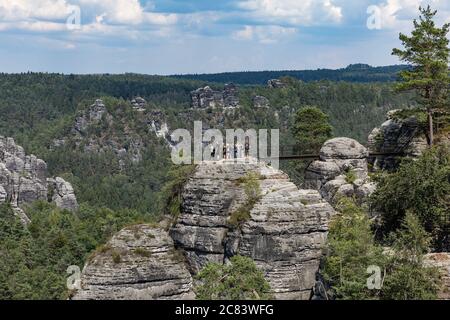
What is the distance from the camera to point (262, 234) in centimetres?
2914

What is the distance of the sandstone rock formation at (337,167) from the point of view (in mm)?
41312

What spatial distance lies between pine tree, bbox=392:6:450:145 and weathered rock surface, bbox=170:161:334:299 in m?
13.7

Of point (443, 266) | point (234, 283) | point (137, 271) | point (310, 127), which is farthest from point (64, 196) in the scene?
point (443, 266)

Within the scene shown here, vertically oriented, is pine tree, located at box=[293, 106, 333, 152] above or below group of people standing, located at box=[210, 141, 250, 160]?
below

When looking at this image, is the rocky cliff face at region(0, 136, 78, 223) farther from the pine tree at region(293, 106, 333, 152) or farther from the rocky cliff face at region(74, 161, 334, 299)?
the rocky cliff face at region(74, 161, 334, 299)

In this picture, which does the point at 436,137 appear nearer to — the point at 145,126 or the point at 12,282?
the point at 12,282

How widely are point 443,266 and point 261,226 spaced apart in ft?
27.4

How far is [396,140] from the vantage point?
43.7m

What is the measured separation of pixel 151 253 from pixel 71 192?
7625 centimetres

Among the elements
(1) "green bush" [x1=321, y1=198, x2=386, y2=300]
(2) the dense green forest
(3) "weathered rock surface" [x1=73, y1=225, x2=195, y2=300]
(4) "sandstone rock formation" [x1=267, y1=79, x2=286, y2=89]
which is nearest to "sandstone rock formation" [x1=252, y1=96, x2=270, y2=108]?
(2) the dense green forest

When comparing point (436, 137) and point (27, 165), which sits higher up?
point (436, 137)

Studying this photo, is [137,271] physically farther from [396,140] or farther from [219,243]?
[396,140]

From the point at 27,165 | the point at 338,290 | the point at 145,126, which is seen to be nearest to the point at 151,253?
the point at 338,290

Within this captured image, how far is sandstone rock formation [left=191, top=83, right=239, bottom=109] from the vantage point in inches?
6969
